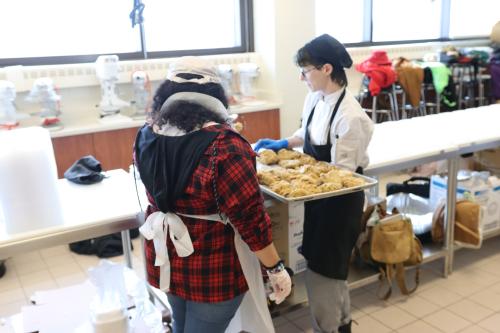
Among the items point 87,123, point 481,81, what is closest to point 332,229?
point 87,123

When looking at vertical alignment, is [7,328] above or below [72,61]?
below

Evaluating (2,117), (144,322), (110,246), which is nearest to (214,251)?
(144,322)

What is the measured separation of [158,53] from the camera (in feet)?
13.9

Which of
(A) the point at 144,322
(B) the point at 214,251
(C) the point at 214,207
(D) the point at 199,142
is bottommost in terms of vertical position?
(A) the point at 144,322

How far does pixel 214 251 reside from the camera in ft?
4.59

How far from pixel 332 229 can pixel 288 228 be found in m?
0.37

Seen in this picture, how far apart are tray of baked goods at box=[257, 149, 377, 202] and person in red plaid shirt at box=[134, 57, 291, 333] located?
33cm

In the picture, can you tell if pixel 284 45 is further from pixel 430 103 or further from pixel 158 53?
pixel 430 103

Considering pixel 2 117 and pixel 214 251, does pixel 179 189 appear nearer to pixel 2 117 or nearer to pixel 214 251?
pixel 214 251

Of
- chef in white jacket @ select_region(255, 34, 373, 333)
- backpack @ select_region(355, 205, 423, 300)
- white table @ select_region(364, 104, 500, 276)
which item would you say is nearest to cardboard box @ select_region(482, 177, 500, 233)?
white table @ select_region(364, 104, 500, 276)

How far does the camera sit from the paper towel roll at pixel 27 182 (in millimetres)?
1466

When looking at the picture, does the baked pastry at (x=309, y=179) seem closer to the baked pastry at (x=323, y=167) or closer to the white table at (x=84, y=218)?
the baked pastry at (x=323, y=167)

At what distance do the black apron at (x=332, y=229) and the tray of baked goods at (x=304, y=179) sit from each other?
106 millimetres

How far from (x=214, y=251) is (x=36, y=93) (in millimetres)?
2506
